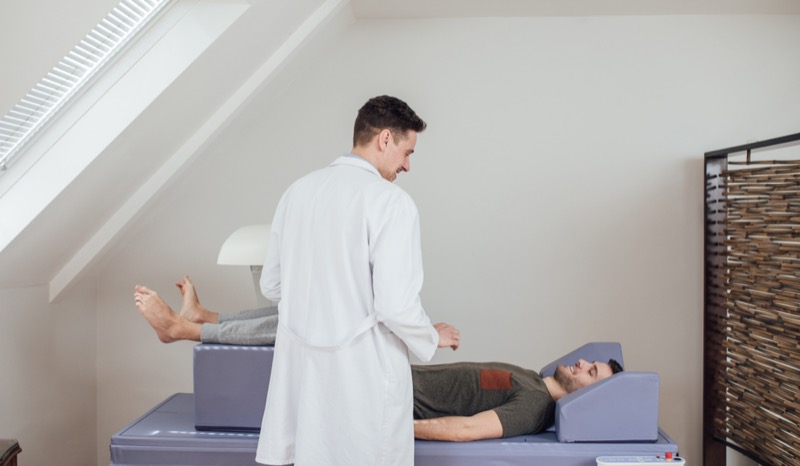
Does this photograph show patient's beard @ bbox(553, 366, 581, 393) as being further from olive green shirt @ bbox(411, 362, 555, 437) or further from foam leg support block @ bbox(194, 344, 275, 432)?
foam leg support block @ bbox(194, 344, 275, 432)

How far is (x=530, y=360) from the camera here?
4.75m

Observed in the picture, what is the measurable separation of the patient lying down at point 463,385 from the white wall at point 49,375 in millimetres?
836

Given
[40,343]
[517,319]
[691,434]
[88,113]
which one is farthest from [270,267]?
[691,434]

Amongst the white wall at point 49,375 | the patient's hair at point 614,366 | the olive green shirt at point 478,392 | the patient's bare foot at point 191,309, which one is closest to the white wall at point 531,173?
the white wall at point 49,375

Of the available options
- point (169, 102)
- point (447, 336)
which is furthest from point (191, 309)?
point (447, 336)

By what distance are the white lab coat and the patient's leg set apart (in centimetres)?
81

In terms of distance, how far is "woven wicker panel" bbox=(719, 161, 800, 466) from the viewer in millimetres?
3461

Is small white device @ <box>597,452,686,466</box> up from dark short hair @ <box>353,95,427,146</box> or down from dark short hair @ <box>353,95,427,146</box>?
down

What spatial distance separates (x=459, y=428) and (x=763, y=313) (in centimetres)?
169

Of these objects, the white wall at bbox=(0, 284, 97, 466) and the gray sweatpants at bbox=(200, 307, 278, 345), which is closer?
the gray sweatpants at bbox=(200, 307, 278, 345)

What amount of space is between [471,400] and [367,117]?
1.28m

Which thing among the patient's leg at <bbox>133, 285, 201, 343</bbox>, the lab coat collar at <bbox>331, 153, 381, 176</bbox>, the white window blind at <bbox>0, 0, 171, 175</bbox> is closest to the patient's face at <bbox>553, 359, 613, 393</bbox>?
the lab coat collar at <bbox>331, 153, 381, 176</bbox>

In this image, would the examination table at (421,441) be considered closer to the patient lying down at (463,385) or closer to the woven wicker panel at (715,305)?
the patient lying down at (463,385)

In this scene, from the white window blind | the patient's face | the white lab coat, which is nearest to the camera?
the white lab coat
